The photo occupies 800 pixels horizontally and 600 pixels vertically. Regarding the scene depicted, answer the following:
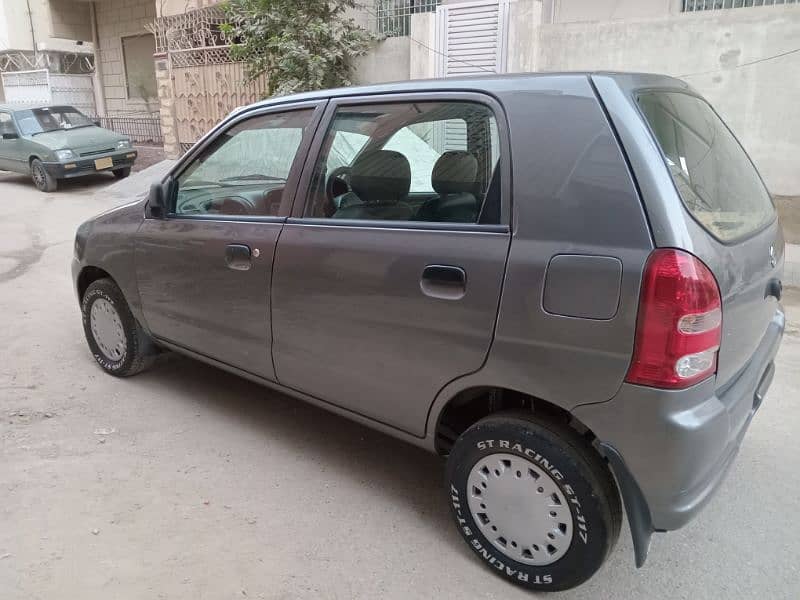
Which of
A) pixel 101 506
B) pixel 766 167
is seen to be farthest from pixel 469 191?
pixel 766 167

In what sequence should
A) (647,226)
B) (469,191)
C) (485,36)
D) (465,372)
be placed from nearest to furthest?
(647,226) < (465,372) < (469,191) < (485,36)

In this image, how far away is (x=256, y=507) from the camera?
115 inches

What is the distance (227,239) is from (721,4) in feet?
24.7

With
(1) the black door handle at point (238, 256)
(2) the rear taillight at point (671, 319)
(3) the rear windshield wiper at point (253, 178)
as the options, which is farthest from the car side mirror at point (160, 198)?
(2) the rear taillight at point (671, 319)

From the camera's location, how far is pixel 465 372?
7.76 ft

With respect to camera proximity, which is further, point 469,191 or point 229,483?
point 229,483

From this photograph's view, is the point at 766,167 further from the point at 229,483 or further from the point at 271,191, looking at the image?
the point at 229,483

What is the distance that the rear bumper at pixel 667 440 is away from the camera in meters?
1.97

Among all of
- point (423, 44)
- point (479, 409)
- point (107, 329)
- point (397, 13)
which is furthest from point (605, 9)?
point (479, 409)

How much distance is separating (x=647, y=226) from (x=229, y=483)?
2272 mm

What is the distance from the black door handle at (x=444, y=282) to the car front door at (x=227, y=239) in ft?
3.04

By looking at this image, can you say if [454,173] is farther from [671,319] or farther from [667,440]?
[667,440]

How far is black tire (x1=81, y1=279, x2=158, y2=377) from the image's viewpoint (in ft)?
13.5

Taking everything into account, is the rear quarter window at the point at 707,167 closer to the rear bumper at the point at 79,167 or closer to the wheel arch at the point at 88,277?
the wheel arch at the point at 88,277
